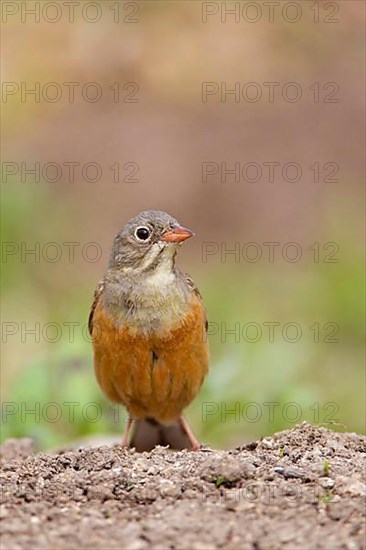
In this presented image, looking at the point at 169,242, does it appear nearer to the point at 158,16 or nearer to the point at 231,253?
the point at 231,253

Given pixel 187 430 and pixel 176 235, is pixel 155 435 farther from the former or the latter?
pixel 176 235

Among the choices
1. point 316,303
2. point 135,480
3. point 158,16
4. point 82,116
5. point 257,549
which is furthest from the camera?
point 158,16

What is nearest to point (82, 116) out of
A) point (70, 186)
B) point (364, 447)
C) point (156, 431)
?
point (70, 186)

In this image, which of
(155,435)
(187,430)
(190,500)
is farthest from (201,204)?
(190,500)

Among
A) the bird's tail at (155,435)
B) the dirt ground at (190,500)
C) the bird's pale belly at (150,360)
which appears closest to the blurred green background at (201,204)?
the bird's tail at (155,435)

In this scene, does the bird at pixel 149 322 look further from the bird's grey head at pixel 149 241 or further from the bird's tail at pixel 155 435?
the bird's tail at pixel 155 435

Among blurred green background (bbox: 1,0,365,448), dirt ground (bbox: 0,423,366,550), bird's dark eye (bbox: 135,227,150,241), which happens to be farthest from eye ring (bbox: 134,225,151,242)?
dirt ground (bbox: 0,423,366,550)

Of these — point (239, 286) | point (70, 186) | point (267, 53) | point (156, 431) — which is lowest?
point (156, 431)

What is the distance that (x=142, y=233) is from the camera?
7.79 metres

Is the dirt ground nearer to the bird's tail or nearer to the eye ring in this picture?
the eye ring

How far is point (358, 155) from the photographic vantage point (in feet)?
48.9

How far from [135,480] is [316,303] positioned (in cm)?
705

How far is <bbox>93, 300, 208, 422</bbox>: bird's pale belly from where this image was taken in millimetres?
7617

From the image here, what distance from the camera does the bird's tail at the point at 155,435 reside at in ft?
28.0
